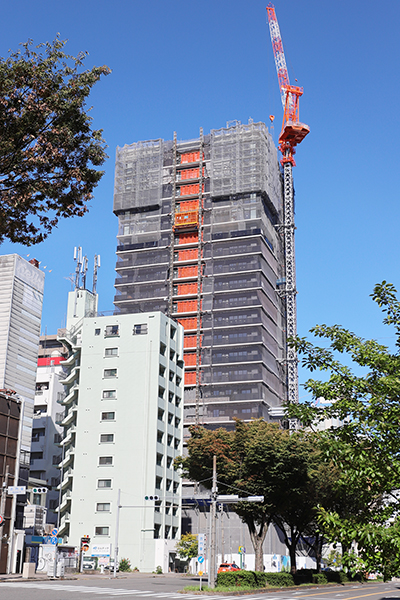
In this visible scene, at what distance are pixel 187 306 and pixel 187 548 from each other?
56067 mm

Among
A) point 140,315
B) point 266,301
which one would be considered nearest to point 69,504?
point 140,315

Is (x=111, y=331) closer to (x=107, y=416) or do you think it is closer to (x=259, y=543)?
(x=107, y=416)

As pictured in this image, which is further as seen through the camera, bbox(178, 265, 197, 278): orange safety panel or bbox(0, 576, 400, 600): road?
bbox(178, 265, 197, 278): orange safety panel

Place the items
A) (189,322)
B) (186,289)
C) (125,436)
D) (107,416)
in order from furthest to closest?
(186,289) < (189,322) < (107,416) < (125,436)

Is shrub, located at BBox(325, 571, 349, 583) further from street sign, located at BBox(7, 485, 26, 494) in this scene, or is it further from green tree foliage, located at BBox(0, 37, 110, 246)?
green tree foliage, located at BBox(0, 37, 110, 246)

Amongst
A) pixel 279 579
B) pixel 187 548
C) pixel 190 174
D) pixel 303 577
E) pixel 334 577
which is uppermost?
pixel 190 174

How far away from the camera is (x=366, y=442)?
12242 millimetres

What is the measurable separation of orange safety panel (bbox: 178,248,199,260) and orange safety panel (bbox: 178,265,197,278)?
2090 millimetres

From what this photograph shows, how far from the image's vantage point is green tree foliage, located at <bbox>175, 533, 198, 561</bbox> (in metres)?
75.4

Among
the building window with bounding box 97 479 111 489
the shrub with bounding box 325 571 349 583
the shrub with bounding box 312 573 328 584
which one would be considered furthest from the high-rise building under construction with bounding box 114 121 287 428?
the shrub with bounding box 312 573 328 584

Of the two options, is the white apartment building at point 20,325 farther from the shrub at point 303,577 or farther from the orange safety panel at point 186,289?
the shrub at point 303,577

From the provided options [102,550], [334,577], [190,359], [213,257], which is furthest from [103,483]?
[213,257]

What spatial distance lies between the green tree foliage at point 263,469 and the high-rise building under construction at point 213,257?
2359 inches

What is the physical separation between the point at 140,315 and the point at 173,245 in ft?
159
